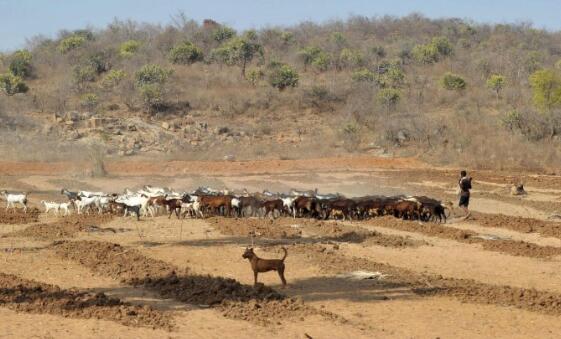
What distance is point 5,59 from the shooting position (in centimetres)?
6956

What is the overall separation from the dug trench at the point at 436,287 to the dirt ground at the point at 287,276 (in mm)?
31

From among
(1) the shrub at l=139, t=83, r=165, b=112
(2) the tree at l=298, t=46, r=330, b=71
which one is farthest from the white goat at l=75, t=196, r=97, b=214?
(2) the tree at l=298, t=46, r=330, b=71

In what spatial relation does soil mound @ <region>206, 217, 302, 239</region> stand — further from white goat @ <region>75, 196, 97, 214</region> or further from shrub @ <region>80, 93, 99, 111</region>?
shrub @ <region>80, 93, 99, 111</region>

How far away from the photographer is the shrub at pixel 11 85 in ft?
187

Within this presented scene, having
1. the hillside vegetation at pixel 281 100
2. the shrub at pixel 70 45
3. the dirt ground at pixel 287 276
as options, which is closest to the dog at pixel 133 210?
the dirt ground at pixel 287 276

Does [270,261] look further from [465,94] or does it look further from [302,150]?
[465,94]

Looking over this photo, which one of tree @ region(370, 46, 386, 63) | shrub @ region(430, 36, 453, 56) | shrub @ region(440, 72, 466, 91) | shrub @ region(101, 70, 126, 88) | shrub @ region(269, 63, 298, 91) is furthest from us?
tree @ region(370, 46, 386, 63)

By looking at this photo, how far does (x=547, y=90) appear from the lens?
50188mm

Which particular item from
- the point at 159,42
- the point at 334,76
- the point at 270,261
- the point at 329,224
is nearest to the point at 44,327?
the point at 270,261

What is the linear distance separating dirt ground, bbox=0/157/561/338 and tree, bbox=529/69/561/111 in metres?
25.2

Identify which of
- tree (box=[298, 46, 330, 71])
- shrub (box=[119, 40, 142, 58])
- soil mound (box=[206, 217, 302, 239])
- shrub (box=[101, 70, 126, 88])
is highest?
shrub (box=[119, 40, 142, 58])

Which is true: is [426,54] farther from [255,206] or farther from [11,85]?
[255,206]

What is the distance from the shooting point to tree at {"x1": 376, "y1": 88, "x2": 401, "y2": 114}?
2103 inches

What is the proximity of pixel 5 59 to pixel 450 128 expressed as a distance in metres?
41.8
